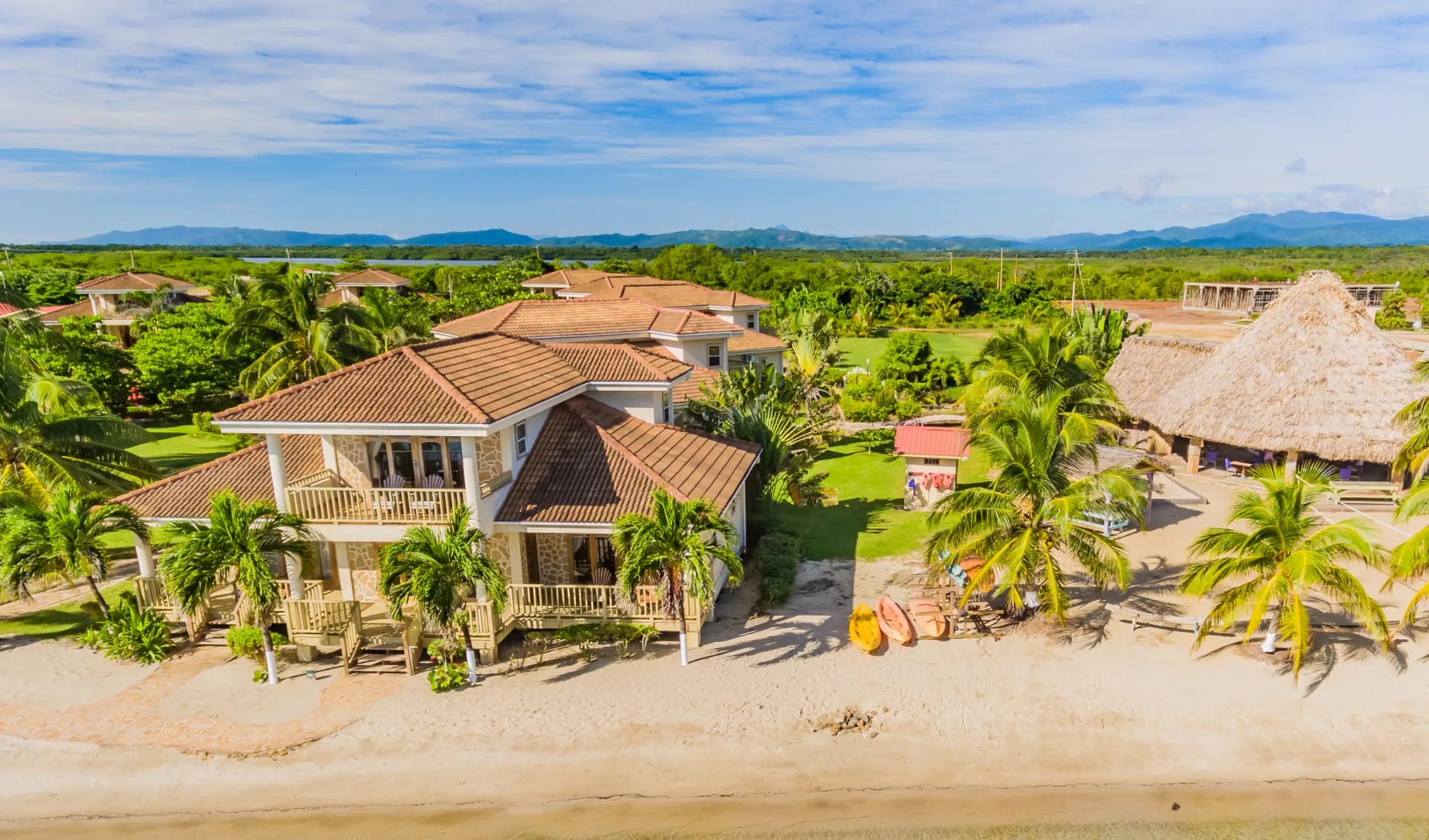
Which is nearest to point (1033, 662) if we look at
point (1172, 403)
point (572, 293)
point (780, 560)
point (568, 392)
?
point (780, 560)

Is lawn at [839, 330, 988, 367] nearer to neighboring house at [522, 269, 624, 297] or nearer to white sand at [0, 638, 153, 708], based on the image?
neighboring house at [522, 269, 624, 297]

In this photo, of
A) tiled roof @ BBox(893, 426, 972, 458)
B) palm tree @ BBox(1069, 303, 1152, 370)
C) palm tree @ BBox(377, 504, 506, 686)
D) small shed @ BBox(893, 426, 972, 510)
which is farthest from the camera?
palm tree @ BBox(1069, 303, 1152, 370)

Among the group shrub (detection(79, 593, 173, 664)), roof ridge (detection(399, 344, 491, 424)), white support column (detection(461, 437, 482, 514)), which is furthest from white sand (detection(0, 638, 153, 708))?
roof ridge (detection(399, 344, 491, 424))

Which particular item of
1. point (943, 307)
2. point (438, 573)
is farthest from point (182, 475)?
point (943, 307)

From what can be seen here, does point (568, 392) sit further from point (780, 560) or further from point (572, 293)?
point (572, 293)

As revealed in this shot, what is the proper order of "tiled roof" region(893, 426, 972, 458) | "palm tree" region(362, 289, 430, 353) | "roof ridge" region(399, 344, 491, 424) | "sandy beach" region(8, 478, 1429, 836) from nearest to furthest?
"sandy beach" region(8, 478, 1429, 836), "roof ridge" region(399, 344, 491, 424), "tiled roof" region(893, 426, 972, 458), "palm tree" region(362, 289, 430, 353)
